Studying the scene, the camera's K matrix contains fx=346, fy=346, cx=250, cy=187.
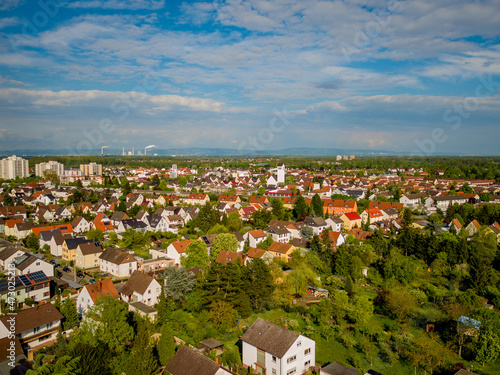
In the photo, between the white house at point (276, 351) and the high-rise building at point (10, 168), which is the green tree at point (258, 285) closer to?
the white house at point (276, 351)

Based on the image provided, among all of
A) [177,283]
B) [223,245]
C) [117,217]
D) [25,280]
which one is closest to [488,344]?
[177,283]

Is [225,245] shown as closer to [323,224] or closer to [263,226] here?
[263,226]

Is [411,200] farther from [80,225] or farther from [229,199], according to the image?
[80,225]

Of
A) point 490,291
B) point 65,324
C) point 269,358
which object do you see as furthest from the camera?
point 490,291

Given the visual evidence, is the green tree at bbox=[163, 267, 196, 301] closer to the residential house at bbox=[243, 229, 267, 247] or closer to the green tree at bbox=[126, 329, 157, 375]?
the green tree at bbox=[126, 329, 157, 375]

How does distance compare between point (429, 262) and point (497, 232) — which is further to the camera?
point (497, 232)

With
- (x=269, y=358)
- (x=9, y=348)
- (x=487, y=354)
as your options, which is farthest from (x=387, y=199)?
(x=9, y=348)
